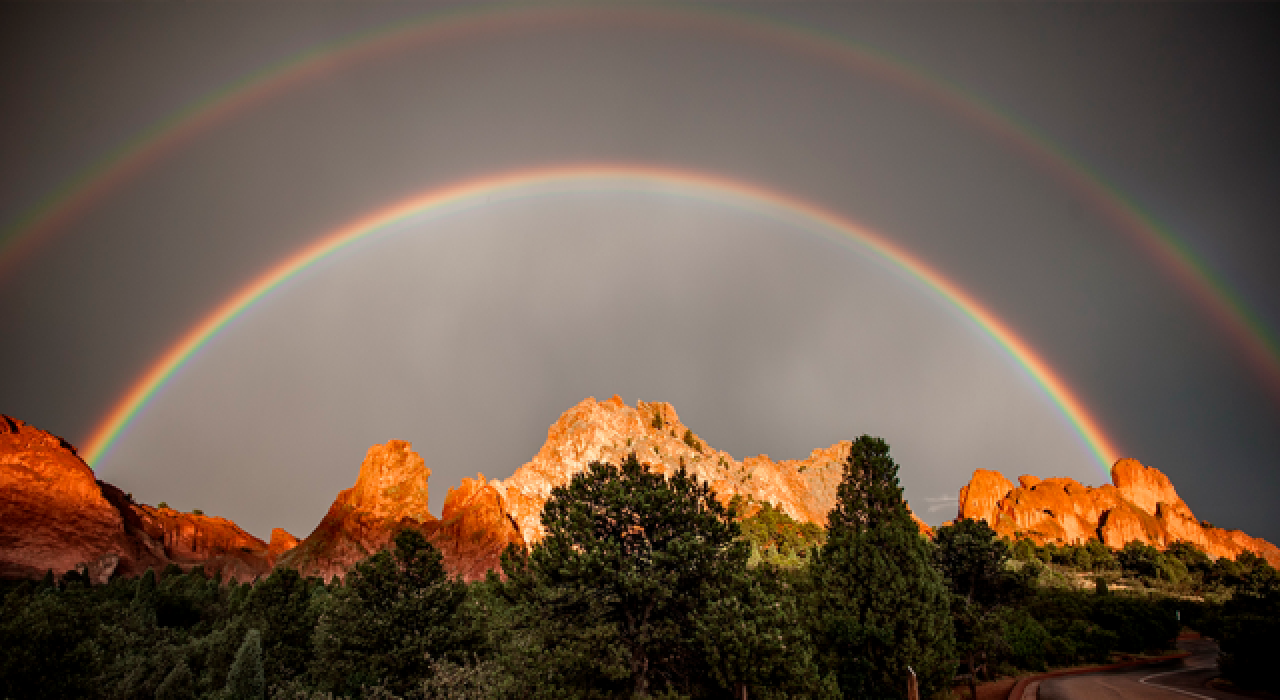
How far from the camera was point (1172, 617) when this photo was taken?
4759 cm

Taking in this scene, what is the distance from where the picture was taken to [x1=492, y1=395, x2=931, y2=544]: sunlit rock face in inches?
4611

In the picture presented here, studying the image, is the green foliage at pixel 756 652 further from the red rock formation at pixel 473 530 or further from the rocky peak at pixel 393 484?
the rocky peak at pixel 393 484

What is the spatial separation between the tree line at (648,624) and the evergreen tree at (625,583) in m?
0.07

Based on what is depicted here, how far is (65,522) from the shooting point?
94688 mm

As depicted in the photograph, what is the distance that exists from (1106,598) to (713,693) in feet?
169

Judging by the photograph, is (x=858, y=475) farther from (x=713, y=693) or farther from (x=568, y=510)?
(x=568, y=510)

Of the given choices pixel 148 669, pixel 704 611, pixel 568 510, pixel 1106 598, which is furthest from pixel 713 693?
pixel 1106 598

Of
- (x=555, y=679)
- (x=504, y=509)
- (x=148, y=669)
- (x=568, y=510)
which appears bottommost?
(x=148, y=669)

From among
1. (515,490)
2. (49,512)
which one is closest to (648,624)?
(515,490)

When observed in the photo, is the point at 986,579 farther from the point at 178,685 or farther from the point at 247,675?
the point at 178,685

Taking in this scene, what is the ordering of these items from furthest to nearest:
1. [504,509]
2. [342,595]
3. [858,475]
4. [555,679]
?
[504,509], [342,595], [858,475], [555,679]

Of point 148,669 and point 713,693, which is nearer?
point 713,693

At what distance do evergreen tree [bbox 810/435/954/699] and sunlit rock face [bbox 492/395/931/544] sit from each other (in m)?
86.7

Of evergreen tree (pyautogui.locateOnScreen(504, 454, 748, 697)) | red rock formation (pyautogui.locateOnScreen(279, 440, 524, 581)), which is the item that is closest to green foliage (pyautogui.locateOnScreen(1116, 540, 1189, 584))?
evergreen tree (pyautogui.locateOnScreen(504, 454, 748, 697))
